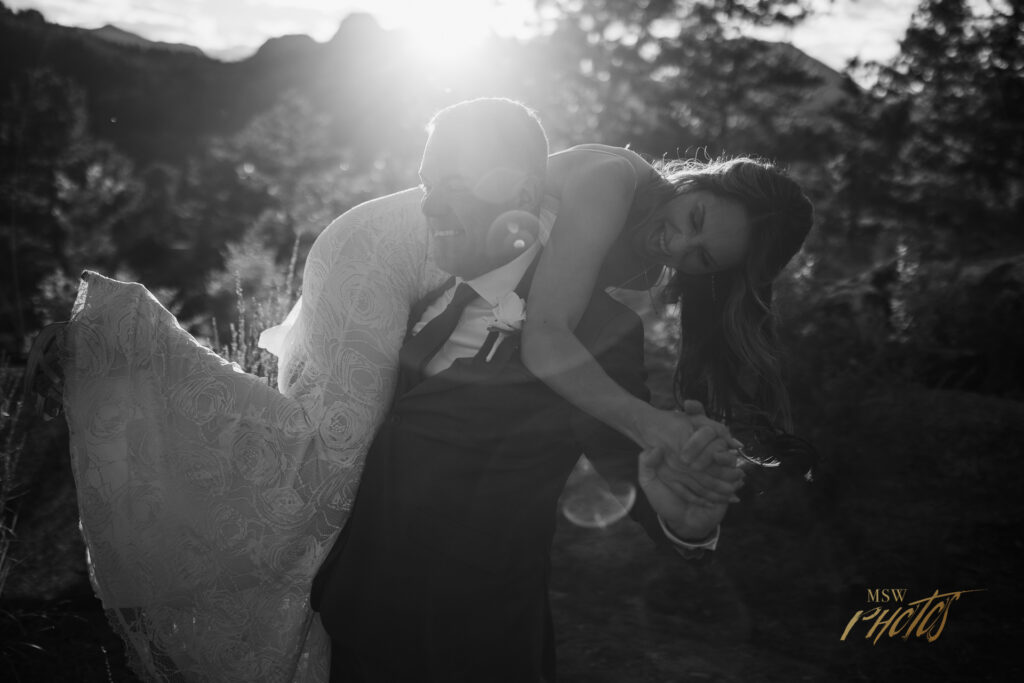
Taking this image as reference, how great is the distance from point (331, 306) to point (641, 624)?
2.10 meters

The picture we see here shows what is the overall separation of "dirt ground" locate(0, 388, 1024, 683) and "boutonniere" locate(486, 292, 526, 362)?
1616 mm

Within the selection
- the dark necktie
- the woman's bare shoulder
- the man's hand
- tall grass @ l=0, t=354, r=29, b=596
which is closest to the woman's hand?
the man's hand

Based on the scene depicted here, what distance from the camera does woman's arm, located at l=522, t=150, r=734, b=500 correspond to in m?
1.56

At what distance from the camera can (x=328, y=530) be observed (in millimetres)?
1864

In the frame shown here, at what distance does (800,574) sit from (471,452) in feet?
8.29

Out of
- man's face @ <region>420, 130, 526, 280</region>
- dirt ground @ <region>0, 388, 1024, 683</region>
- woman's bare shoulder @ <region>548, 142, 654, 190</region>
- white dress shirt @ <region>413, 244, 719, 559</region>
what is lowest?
dirt ground @ <region>0, 388, 1024, 683</region>

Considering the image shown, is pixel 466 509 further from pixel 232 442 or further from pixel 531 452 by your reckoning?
pixel 232 442

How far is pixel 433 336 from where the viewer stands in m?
1.79

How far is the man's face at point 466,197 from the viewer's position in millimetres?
1689

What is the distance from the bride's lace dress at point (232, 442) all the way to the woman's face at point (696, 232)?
54 centimetres

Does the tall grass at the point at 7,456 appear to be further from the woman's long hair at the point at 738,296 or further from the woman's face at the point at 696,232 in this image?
the woman's long hair at the point at 738,296

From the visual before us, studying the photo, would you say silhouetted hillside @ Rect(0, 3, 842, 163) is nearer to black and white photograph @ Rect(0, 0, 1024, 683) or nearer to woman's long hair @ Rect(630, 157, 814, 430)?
black and white photograph @ Rect(0, 0, 1024, 683)

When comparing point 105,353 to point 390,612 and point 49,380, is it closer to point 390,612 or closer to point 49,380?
point 49,380

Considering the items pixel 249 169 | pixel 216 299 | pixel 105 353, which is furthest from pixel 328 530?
pixel 249 169
